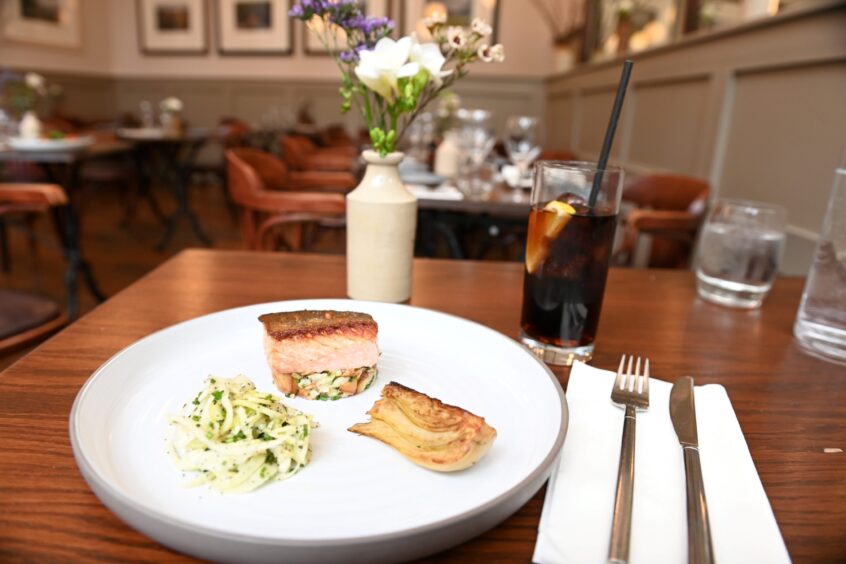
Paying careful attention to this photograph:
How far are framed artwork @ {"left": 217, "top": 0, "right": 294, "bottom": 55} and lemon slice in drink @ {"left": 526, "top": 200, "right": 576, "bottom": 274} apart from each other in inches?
297

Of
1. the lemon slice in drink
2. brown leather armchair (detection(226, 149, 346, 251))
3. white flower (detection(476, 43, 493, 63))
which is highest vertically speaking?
white flower (detection(476, 43, 493, 63))

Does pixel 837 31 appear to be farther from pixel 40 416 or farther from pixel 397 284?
pixel 40 416

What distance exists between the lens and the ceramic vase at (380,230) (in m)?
0.82

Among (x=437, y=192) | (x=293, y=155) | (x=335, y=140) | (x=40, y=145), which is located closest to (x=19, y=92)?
(x=40, y=145)

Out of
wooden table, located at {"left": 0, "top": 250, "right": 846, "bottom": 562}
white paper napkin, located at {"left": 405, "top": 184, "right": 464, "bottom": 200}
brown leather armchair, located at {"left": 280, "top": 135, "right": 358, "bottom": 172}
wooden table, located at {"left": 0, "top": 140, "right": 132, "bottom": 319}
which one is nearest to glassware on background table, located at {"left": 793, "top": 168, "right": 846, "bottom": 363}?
wooden table, located at {"left": 0, "top": 250, "right": 846, "bottom": 562}

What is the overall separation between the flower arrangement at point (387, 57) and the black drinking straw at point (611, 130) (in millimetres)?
230

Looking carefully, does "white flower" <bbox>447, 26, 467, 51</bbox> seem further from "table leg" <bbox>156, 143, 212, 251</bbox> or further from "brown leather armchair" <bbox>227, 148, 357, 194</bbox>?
"table leg" <bbox>156, 143, 212, 251</bbox>

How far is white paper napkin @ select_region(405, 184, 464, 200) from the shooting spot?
5.60 feet

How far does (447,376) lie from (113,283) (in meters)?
3.38

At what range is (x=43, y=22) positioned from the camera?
20.6 ft

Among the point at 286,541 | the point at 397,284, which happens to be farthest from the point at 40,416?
the point at 397,284

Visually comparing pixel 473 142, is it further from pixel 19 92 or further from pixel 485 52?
pixel 19 92

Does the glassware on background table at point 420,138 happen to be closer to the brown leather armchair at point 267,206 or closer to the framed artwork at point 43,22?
the brown leather armchair at point 267,206

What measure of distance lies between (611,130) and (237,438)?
54 centimetres
